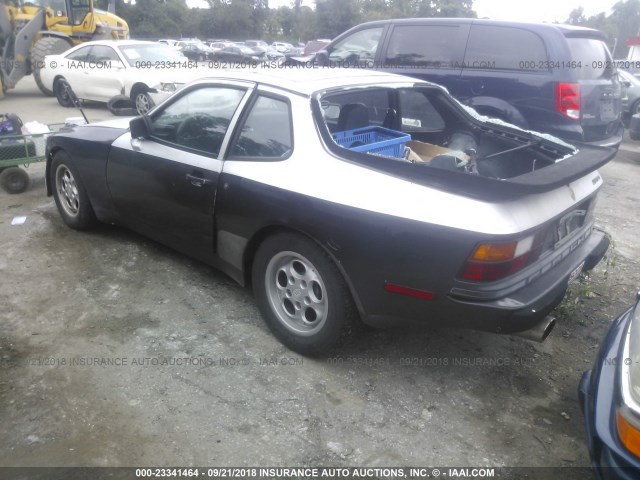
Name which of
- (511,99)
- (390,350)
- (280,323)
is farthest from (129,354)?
(511,99)

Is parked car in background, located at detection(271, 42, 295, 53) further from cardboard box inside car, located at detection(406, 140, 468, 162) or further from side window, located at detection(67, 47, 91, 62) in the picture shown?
cardboard box inside car, located at detection(406, 140, 468, 162)

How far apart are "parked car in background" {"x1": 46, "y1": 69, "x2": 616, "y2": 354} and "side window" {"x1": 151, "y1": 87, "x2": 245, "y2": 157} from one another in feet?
0.04

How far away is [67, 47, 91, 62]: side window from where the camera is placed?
1166 centimetres

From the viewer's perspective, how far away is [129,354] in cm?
316

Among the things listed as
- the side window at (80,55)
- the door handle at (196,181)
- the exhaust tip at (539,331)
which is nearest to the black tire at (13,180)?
the door handle at (196,181)

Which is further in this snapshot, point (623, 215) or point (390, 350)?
point (623, 215)

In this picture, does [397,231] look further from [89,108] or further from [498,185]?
[89,108]

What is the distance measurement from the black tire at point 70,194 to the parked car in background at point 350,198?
6 cm

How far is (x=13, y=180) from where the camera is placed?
231 inches

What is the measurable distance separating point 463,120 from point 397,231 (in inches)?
74.1

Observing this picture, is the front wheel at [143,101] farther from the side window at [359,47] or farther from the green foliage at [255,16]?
the green foliage at [255,16]

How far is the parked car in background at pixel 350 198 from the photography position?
98.4 inches

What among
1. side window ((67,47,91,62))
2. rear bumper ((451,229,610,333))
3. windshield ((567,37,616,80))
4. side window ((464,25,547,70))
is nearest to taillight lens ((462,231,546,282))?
rear bumper ((451,229,610,333))

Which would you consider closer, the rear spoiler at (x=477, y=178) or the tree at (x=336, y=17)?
the rear spoiler at (x=477, y=178)
